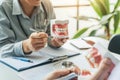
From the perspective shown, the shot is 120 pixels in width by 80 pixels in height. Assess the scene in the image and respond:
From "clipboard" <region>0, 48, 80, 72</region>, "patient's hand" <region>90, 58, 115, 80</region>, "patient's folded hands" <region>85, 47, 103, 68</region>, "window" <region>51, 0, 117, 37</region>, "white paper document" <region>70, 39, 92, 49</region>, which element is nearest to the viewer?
"patient's hand" <region>90, 58, 115, 80</region>

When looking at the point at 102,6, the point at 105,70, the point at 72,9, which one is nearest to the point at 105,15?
the point at 102,6

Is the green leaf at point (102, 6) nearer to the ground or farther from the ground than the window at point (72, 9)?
farther from the ground

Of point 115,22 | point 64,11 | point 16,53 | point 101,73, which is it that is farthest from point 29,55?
point 64,11

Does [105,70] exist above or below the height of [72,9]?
above

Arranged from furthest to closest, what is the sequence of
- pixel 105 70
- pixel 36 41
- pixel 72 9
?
1. pixel 72 9
2. pixel 36 41
3. pixel 105 70

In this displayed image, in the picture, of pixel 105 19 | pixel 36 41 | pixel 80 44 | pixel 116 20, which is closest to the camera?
pixel 36 41

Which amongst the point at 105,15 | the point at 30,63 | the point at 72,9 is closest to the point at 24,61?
the point at 30,63

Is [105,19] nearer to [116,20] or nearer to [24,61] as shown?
[116,20]

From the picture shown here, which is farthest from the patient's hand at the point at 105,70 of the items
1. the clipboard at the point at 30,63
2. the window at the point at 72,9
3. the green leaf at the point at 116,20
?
the window at the point at 72,9

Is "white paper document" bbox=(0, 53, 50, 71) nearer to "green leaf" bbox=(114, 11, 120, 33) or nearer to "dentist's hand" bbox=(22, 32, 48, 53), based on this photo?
"dentist's hand" bbox=(22, 32, 48, 53)

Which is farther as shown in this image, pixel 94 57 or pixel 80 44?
pixel 80 44

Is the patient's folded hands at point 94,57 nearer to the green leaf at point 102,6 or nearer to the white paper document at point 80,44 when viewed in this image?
the white paper document at point 80,44

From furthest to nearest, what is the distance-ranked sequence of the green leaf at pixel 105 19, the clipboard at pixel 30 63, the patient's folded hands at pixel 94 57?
1. the green leaf at pixel 105 19
2. the clipboard at pixel 30 63
3. the patient's folded hands at pixel 94 57

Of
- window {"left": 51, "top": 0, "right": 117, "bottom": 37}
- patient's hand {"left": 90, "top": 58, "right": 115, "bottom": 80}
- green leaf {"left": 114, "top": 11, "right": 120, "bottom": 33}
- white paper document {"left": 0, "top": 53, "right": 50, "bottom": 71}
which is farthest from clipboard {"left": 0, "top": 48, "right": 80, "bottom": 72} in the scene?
window {"left": 51, "top": 0, "right": 117, "bottom": 37}
